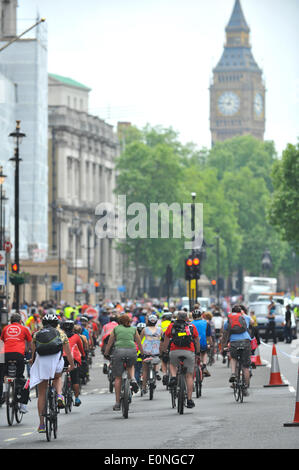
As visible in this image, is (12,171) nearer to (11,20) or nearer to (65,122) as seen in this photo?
(11,20)

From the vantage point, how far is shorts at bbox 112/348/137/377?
72.8 ft

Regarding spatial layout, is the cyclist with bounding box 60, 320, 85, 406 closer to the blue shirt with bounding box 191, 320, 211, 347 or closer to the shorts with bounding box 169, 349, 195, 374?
the shorts with bounding box 169, 349, 195, 374

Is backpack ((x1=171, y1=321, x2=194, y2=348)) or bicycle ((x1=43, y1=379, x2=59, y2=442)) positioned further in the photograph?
backpack ((x1=171, y1=321, x2=194, y2=348))

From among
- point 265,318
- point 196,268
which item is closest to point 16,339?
point 196,268

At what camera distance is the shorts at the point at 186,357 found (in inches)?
885

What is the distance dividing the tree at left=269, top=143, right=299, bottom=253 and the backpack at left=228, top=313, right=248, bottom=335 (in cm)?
5885

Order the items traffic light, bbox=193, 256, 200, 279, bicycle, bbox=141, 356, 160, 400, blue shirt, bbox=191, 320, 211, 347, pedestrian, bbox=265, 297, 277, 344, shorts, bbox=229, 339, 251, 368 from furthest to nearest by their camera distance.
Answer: pedestrian, bbox=265, 297, 277, 344, traffic light, bbox=193, 256, 200, 279, blue shirt, bbox=191, 320, 211, 347, bicycle, bbox=141, 356, 160, 400, shorts, bbox=229, 339, 251, 368

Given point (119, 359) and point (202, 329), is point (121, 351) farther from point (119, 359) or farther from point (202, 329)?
point (202, 329)

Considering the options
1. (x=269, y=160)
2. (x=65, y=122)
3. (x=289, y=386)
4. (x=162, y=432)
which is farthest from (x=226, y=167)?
(x=162, y=432)

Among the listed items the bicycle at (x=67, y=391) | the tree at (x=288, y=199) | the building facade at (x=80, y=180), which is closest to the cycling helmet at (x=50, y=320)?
the bicycle at (x=67, y=391)

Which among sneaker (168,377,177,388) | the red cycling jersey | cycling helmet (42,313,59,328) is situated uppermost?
cycling helmet (42,313,59,328)

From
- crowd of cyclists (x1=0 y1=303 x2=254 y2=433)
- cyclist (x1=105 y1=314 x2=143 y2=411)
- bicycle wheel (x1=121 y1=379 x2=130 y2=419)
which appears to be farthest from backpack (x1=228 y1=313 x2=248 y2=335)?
bicycle wheel (x1=121 y1=379 x2=130 y2=419)

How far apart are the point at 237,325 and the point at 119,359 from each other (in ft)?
11.4

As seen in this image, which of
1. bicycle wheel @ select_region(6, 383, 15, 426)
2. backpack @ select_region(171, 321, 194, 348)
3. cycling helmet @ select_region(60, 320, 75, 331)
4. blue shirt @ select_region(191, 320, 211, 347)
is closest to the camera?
bicycle wheel @ select_region(6, 383, 15, 426)
